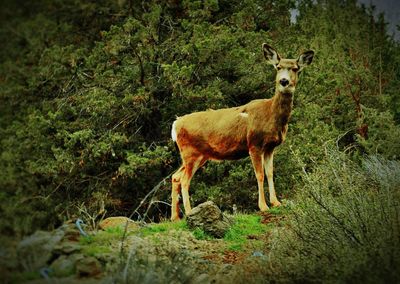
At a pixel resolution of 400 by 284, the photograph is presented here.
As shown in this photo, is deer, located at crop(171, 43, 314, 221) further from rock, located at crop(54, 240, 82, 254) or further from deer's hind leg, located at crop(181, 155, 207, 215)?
rock, located at crop(54, 240, 82, 254)

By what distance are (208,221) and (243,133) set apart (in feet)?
7.99

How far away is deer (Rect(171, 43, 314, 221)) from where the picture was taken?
973 cm

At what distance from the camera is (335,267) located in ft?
15.4

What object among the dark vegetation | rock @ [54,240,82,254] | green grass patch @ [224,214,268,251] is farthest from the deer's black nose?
rock @ [54,240,82,254]

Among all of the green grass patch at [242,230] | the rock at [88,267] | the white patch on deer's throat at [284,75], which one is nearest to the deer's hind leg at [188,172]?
the green grass patch at [242,230]

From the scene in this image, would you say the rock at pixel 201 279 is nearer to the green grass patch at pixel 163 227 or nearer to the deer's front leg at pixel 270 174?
the green grass patch at pixel 163 227

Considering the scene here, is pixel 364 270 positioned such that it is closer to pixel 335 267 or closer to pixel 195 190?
pixel 335 267

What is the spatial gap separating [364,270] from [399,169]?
3902mm

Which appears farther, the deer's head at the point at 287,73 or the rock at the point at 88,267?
the deer's head at the point at 287,73

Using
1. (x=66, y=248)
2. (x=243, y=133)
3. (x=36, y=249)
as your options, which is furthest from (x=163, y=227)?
(x=36, y=249)

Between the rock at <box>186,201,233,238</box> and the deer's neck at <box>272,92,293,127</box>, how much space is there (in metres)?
2.37

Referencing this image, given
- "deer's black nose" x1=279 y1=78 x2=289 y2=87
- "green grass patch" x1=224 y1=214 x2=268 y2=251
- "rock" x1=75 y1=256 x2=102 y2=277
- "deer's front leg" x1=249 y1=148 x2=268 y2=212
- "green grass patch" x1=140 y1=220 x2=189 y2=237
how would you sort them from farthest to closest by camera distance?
"deer's front leg" x1=249 y1=148 x2=268 y2=212, "deer's black nose" x1=279 y1=78 x2=289 y2=87, "green grass patch" x1=224 y1=214 x2=268 y2=251, "green grass patch" x1=140 y1=220 x2=189 y2=237, "rock" x1=75 y1=256 x2=102 y2=277

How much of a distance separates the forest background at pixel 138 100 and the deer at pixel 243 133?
2.56 metres

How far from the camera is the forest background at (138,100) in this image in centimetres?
1313
